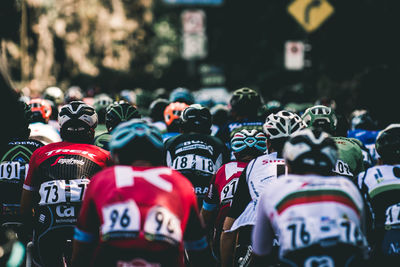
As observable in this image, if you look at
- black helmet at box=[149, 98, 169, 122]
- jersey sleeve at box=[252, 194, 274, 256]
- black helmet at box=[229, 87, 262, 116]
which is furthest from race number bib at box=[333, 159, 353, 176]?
black helmet at box=[149, 98, 169, 122]

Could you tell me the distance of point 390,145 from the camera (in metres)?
6.12

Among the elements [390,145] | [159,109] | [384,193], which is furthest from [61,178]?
[159,109]

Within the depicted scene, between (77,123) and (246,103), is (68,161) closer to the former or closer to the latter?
(77,123)

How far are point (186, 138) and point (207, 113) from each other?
0.53 metres

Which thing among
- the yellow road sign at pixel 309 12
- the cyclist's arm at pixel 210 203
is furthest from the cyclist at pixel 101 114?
the yellow road sign at pixel 309 12

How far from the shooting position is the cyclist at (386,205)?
5953mm

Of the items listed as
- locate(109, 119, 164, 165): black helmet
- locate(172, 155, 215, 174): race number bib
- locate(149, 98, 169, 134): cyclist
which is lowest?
locate(109, 119, 164, 165): black helmet

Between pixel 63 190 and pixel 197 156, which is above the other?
pixel 197 156

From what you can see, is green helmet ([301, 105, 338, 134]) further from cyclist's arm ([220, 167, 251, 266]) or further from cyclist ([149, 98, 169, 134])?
cyclist ([149, 98, 169, 134])

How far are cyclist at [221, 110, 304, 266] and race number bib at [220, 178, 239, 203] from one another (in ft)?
1.62

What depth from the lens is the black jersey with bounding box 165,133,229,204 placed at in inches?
300

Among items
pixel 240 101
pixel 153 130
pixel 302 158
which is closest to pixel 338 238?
pixel 302 158

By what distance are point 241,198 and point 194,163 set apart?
1.86m

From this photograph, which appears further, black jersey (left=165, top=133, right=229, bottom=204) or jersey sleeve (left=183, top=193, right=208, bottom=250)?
black jersey (left=165, top=133, right=229, bottom=204)
